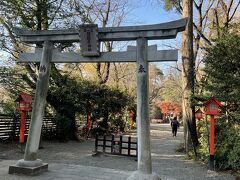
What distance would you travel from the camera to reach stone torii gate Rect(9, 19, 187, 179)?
7.87 metres

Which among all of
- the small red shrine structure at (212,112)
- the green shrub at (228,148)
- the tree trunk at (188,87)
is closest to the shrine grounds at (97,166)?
the small red shrine structure at (212,112)

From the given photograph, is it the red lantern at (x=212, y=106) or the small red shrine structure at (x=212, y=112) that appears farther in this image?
the red lantern at (x=212, y=106)

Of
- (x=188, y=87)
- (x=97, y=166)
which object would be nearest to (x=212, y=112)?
(x=188, y=87)

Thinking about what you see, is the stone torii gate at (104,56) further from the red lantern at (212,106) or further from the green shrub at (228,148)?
the green shrub at (228,148)

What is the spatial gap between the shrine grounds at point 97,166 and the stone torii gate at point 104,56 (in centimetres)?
76

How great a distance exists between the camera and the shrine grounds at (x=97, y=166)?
8664 millimetres

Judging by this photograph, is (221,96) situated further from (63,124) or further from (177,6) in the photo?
(177,6)

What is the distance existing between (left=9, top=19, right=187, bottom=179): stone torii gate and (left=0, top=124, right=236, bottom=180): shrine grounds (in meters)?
0.76

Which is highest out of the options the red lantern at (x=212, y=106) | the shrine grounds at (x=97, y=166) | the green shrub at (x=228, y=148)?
the red lantern at (x=212, y=106)

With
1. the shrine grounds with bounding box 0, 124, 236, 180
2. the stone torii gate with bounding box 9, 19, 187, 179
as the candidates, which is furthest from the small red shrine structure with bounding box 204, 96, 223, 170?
the stone torii gate with bounding box 9, 19, 187, 179

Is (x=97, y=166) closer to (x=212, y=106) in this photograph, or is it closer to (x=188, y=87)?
(x=212, y=106)

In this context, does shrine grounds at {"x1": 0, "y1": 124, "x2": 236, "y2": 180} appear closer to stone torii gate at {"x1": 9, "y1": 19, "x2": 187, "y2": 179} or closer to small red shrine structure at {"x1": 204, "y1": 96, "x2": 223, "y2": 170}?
small red shrine structure at {"x1": 204, "y1": 96, "x2": 223, "y2": 170}

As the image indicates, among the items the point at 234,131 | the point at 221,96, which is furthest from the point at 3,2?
the point at 234,131

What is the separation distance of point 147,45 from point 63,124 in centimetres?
1188
